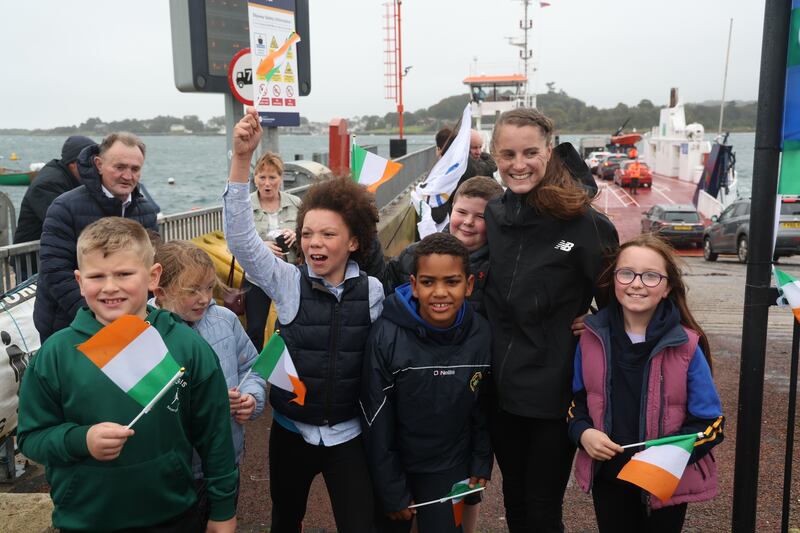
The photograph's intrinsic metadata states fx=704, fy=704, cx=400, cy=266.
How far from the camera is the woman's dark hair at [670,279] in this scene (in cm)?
313

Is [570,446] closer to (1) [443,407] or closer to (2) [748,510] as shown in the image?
(1) [443,407]

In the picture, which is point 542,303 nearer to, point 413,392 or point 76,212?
point 413,392

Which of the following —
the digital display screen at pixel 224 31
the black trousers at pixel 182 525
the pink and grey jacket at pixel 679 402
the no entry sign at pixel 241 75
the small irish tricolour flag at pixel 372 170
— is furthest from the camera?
the digital display screen at pixel 224 31

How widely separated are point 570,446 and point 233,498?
1500mm

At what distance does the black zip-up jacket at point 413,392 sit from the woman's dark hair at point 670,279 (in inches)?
23.9

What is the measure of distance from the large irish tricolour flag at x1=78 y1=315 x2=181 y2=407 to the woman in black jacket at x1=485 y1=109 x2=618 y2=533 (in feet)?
4.85

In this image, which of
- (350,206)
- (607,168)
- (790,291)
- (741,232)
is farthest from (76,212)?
(607,168)

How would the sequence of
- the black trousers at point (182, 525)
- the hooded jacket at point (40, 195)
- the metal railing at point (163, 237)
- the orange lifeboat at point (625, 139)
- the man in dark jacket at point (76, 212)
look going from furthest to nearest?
the orange lifeboat at point (625, 139) < the hooded jacket at point (40, 195) < the metal railing at point (163, 237) < the man in dark jacket at point (76, 212) < the black trousers at point (182, 525)

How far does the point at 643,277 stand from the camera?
3051 millimetres

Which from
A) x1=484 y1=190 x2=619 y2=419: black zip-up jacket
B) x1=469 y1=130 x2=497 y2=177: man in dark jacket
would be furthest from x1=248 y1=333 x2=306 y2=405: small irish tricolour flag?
x1=469 y1=130 x2=497 y2=177: man in dark jacket

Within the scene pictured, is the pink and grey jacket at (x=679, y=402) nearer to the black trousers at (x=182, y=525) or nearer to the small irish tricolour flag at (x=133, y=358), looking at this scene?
the black trousers at (x=182, y=525)

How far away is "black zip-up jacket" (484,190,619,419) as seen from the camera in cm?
312

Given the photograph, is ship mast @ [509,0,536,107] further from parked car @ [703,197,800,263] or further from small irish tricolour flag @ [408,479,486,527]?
small irish tricolour flag @ [408,479,486,527]

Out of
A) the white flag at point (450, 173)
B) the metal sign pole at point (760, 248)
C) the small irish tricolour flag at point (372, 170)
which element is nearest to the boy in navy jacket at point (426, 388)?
the metal sign pole at point (760, 248)
